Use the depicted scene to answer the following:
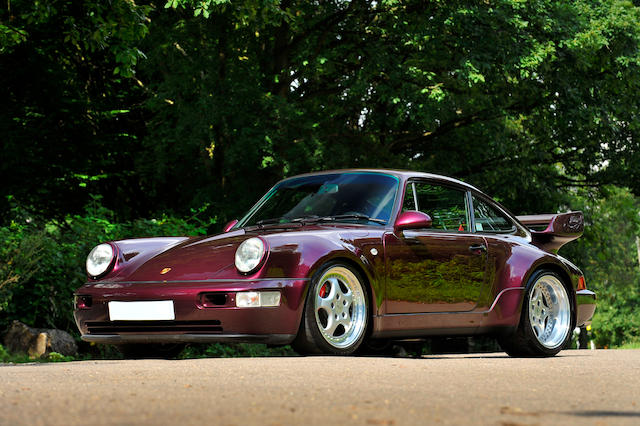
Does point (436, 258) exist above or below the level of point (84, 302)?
above

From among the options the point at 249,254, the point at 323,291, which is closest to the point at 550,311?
the point at 323,291

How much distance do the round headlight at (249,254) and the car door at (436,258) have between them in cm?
118

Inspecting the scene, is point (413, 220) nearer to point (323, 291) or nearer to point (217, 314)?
point (323, 291)

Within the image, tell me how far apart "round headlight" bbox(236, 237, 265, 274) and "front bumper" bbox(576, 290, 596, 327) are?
365cm

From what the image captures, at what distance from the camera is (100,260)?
8258 millimetres

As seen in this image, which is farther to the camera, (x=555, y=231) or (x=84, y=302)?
(x=555, y=231)

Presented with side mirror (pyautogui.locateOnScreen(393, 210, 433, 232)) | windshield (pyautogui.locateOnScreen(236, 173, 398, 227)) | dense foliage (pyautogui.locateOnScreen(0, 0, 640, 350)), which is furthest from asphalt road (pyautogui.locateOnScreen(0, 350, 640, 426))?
dense foliage (pyautogui.locateOnScreen(0, 0, 640, 350))

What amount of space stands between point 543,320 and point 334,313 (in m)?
2.61

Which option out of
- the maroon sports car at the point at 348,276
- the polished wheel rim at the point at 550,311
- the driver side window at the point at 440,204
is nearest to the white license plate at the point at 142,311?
the maroon sports car at the point at 348,276

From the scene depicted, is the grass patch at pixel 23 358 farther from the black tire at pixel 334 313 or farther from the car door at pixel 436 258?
the car door at pixel 436 258

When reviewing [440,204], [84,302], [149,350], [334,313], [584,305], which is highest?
[440,204]

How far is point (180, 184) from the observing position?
23.5m

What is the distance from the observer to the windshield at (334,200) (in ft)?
27.4

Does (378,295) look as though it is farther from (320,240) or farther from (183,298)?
(183,298)
